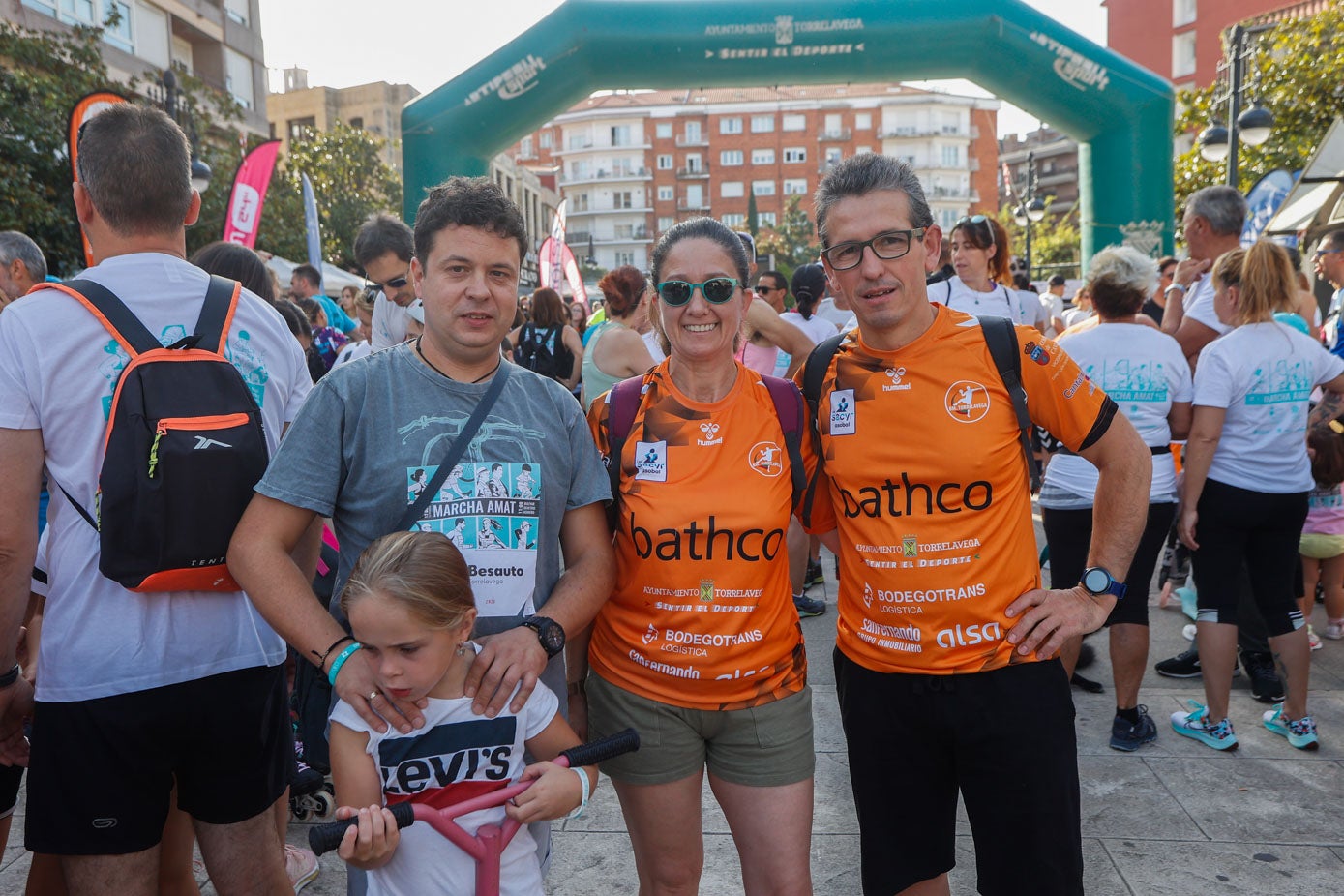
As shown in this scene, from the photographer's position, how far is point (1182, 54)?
4081 cm

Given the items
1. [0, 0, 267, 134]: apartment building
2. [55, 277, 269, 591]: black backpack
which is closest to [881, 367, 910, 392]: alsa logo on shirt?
[55, 277, 269, 591]: black backpack

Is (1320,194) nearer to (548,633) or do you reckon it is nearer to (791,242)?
(548,633)

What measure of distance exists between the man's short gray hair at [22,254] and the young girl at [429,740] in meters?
3.83

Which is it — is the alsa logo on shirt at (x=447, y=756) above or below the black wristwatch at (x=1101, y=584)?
below

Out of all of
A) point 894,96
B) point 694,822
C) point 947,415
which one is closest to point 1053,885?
point 694,822

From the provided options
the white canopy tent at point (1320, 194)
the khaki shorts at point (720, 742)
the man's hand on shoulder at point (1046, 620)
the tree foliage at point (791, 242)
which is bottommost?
the khaki shorts at point (720, 742)

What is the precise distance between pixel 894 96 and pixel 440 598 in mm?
84424

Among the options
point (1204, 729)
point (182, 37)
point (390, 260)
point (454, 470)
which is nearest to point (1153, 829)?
point (1204, 729)

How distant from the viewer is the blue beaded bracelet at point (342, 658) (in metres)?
1.93

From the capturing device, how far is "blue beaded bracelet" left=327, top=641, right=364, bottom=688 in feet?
6.32

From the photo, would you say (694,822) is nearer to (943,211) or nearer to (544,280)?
(544,280)

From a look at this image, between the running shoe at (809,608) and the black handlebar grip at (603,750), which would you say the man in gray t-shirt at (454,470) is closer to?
the black handlebar grip at (603,750)

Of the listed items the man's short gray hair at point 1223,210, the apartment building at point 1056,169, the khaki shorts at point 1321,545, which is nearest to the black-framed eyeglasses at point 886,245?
the man's short gray hair at point 1223,210

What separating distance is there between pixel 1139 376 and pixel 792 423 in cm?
256
